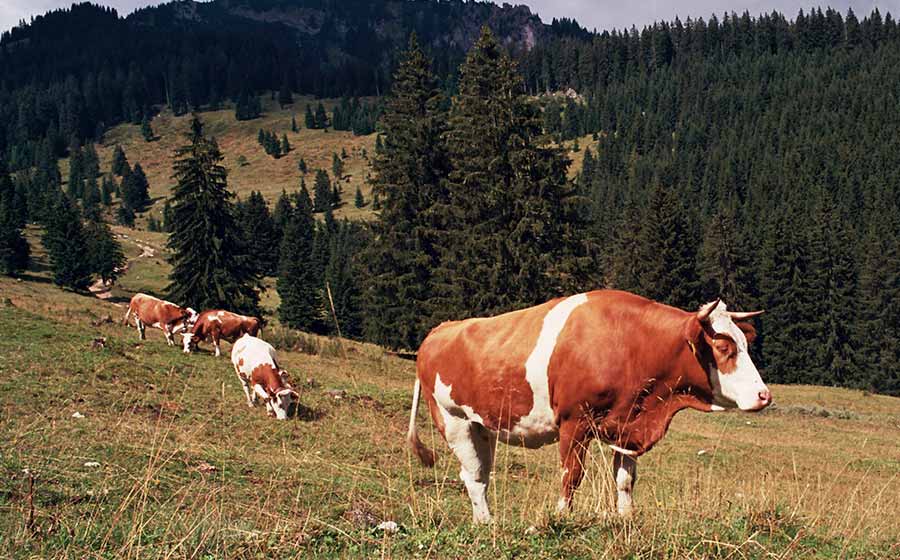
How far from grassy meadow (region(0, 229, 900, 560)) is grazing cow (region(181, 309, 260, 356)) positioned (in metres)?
0.84

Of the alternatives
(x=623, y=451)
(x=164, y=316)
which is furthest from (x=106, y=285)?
(x=623, y=451)

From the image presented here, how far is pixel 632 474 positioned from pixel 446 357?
1944 millimetres

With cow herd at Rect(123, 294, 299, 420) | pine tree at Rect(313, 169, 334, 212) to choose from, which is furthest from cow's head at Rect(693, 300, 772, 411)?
pine tree at Rect(313, 169, 334, 212)

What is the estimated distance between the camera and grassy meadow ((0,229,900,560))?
4445mm

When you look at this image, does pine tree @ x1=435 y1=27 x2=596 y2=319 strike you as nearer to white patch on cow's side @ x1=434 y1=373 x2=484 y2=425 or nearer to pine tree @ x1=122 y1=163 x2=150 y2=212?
white patch on cow's side @ x1=434 y1=373 x2=484 y2=425

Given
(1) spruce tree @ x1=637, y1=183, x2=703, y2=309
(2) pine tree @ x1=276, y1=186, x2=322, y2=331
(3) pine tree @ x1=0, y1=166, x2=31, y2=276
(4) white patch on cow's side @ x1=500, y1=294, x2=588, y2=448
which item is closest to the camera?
(4) white patch on cow's side @ x1=500, y1=294, x2=588, y2=448

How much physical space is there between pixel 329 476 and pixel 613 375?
5135 mm

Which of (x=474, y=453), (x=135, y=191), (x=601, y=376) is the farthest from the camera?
(x=135, y=191)

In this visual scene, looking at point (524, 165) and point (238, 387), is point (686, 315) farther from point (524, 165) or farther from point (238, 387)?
point (524, 165)

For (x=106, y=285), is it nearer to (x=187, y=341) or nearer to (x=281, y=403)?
(x=187, y=341)

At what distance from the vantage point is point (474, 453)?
248 inches

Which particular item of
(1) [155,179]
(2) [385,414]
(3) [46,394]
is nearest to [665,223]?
(2) [385,414]

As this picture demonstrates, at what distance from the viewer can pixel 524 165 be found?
2902 centimetres

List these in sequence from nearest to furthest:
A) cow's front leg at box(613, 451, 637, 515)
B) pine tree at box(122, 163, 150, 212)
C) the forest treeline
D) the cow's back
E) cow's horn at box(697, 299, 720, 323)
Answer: cow's horn at box(697, 299, 720, 323)
cow's front leg at box(613, 451, 637, 515)
the cow's back
the forest treeline
pine tree at box(122, 163, 150, 212)
